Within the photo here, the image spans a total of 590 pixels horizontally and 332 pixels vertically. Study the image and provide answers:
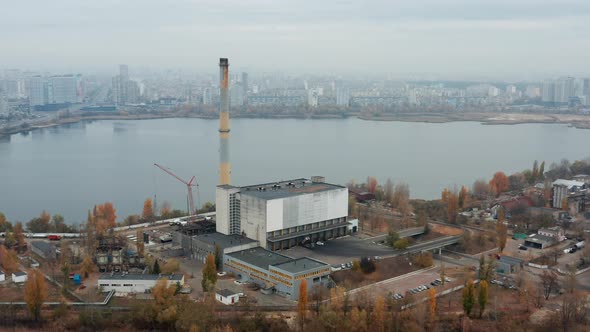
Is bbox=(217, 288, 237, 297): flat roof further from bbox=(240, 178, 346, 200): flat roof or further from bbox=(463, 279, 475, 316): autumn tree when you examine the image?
A: bbox=(463, 279, 475, 316): autumn tree

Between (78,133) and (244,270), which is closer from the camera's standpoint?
(244,270)

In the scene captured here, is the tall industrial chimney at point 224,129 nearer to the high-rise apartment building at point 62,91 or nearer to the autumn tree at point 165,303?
the autumn tree at point 165,303

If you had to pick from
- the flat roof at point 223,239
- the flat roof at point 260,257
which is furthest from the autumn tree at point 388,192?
the flat roof at point 260,257

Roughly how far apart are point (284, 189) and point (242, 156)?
6384 mm

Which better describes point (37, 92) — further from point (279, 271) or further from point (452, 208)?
point (279, 271)

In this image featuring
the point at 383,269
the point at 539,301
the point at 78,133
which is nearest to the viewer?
the point at 539,301

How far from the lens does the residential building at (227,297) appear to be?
175 inches

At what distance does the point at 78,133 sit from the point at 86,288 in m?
13.0


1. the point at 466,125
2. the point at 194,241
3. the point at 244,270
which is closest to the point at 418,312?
the point at 244,270

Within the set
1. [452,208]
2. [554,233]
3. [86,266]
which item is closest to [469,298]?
[554,233]

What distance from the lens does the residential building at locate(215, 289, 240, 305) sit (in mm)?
4445

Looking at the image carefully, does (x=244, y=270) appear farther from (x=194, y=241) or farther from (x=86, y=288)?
(x=86, y=288)

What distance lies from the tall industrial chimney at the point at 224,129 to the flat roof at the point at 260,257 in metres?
1.28

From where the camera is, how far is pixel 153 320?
160 inches
